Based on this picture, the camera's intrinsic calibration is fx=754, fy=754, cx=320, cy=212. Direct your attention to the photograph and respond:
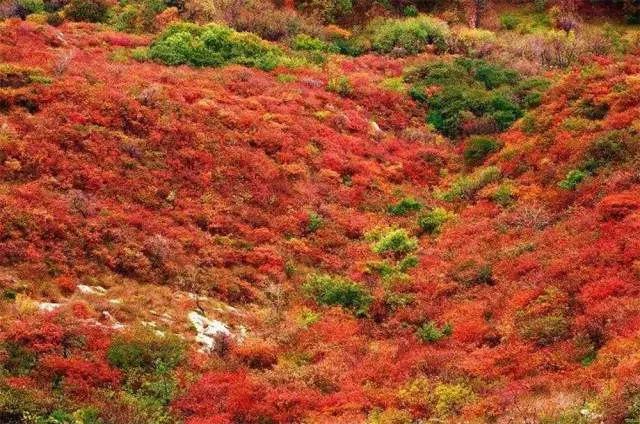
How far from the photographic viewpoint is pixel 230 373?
47.3ft

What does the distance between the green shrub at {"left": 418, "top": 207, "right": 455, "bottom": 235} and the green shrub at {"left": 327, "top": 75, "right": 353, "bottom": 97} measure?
10883 millimetres

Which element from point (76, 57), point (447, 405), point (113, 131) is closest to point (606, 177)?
point (447, 405)

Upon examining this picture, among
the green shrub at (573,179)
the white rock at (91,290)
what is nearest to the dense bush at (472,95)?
the green shrub at (573,179)

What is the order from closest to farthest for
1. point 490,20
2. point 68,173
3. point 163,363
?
1. point 163,363
2. point 68,173
3. point 490,20

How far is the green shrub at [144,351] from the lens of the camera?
552 inches

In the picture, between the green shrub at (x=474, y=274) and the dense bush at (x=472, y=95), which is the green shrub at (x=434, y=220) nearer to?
the green shrub at (x=474, y=274)

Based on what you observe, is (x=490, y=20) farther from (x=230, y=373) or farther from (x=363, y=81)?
(x=230, y=373)

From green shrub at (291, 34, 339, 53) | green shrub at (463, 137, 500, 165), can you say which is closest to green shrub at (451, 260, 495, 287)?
green shrub at (463, 137, 500, 165)

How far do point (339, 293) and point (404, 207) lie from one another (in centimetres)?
682

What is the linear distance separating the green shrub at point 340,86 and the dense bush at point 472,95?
3389 mm

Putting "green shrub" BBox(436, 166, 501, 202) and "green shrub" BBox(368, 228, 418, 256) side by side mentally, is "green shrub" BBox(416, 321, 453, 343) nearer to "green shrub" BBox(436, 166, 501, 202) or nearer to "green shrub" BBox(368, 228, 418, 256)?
"green shrub" BBox(368, 228, 418, 256)

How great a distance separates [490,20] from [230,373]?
128ft

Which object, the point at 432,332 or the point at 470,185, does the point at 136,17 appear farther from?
the point at 432,332

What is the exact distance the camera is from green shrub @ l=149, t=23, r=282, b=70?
33781mm
